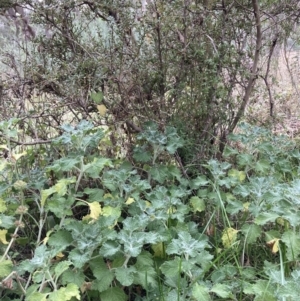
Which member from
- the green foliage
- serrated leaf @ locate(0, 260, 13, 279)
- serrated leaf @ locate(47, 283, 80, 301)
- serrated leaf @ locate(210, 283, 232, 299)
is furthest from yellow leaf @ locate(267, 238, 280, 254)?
serrated leaf @ locate(0, 260, 13, 279)

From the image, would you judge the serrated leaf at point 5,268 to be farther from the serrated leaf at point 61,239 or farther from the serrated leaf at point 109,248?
the serrated leaf at point 109,248

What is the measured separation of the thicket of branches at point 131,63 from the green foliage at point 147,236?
A: 0.23m

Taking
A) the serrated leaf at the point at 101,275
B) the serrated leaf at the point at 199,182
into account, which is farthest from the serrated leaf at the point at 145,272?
the serrated leaf at the point at 199,182

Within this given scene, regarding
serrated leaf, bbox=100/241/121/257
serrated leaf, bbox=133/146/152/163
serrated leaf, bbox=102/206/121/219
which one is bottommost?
serrated leaf, bbox=100/241/121/257

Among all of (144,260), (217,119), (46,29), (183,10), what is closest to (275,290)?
(144,260)

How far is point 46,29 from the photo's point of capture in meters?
2.28

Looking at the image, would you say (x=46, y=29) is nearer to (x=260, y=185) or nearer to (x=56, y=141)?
(x=56, y=141)

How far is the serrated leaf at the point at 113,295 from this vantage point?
4.87 ft

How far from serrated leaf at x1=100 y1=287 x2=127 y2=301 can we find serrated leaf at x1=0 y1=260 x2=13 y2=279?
352mm

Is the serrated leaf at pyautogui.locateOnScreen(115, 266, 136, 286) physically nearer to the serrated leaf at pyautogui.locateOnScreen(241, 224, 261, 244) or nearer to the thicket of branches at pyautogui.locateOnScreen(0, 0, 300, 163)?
the serrated leaf at pyautogui.locateOnScreen(241, 224, 261, 244)

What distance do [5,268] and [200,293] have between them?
2.35 feet

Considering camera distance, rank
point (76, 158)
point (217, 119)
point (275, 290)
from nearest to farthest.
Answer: point (275, 290), point (76, 158), point (217, 119)

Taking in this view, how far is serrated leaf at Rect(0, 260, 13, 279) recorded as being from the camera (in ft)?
4.88

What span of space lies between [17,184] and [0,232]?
0.27m
